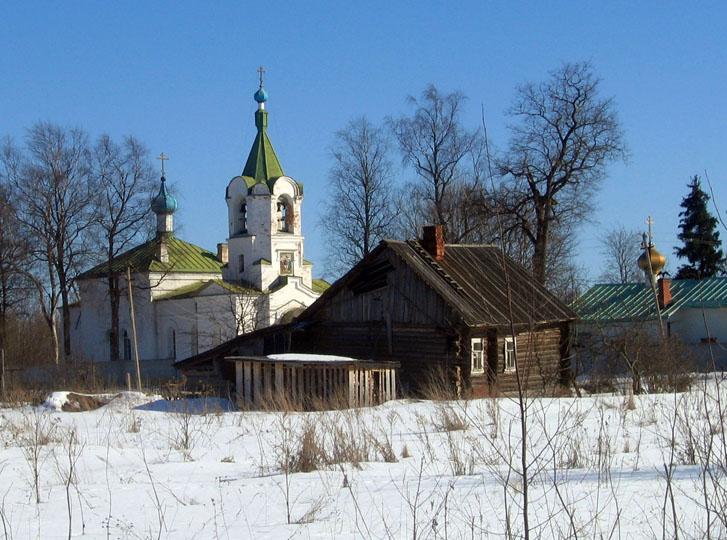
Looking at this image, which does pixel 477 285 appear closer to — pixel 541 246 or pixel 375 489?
pixel 541 246

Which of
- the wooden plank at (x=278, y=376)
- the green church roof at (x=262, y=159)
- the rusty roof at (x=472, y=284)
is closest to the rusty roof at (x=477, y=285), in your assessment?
the rusty roof at (x=472, y=284)

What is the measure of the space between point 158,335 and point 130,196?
6999 mm

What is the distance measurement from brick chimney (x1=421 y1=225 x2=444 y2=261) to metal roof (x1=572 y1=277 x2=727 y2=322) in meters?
11.6

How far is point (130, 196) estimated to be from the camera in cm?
4166

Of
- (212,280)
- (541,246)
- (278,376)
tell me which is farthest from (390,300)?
(212,280)

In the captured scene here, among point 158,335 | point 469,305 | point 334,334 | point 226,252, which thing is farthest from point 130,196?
point 469,305

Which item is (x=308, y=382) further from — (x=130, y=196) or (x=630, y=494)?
(x=130, y=196)

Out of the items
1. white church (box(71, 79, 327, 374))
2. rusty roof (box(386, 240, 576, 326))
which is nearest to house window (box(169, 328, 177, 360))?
white church (box(71, 79, 327, 374))

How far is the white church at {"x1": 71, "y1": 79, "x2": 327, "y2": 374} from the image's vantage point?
1710 inches

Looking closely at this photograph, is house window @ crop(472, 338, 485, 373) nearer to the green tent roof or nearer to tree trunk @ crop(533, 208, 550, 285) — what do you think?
tree trunk @ crop(533, 208, 550, 285)

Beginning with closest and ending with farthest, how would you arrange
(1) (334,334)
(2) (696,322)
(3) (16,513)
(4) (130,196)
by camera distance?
(3) (16,513), (1) (334,334), (2) (696,322), (4) (130,196)

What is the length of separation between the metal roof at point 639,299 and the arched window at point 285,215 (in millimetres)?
14918

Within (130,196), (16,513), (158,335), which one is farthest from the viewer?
(158,335)

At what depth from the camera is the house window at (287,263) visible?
4619 centimetres
